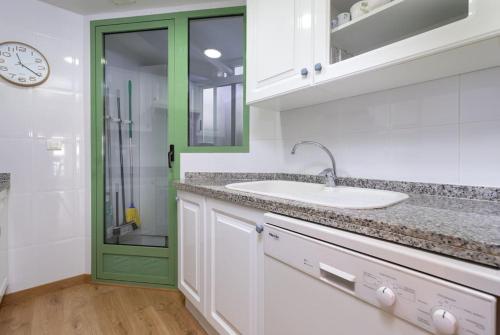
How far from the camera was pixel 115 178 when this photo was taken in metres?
2.00

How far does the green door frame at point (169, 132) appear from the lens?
5.97 ft

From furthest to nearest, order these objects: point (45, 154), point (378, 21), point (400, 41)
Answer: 1. point (45, 154)
2. point (378, 21)
3. point (400, 41)

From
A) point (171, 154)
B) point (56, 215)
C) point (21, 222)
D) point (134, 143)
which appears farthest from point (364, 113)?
point (21, 222)

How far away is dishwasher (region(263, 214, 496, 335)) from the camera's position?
442 mm

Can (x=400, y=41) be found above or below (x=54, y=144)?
above

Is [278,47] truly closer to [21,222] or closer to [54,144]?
[54,144]

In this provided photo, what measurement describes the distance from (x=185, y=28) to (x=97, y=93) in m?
0.85

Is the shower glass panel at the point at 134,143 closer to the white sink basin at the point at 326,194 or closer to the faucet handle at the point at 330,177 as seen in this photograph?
the white sink basin at the point at 326,194

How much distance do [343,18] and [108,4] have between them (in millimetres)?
1715

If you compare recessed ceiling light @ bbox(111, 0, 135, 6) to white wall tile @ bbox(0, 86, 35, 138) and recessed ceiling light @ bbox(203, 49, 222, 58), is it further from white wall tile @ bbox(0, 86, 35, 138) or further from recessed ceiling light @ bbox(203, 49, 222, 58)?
white wall tile @ bbox(0, 86, 35, 138)

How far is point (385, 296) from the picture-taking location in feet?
1.74

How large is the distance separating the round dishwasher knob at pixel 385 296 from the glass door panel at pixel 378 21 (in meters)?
0.83

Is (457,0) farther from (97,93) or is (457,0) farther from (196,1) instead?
(97,93)

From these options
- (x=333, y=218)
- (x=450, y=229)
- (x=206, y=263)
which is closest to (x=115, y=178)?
(x=206, y=263)
